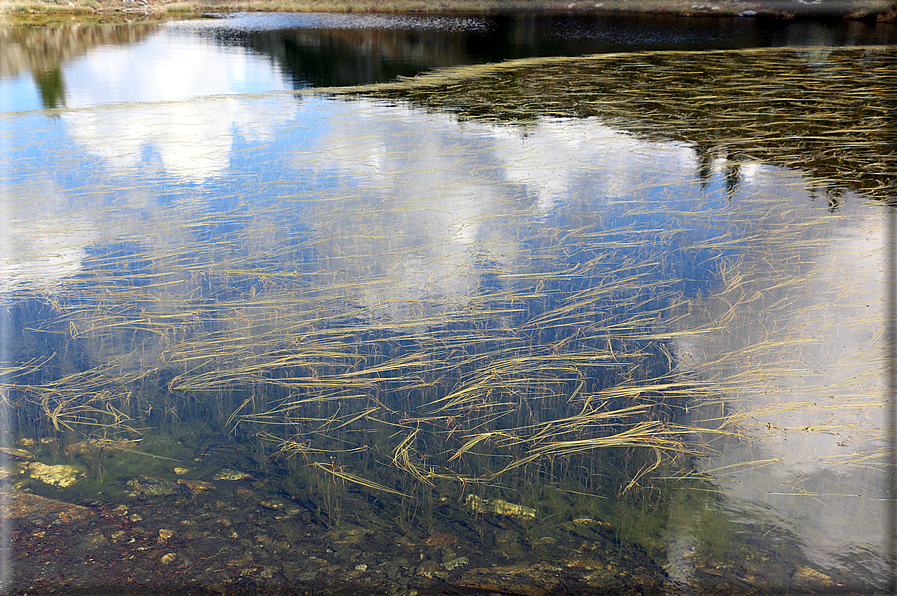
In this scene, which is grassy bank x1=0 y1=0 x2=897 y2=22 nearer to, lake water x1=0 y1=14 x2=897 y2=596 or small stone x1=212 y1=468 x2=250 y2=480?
lake water x1=0 y1=14 x2=897 y2=596

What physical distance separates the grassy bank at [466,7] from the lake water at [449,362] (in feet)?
92.5

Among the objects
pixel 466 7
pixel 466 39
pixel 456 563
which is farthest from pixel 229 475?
pixel 466 7

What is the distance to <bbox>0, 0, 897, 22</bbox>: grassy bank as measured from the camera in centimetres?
2767

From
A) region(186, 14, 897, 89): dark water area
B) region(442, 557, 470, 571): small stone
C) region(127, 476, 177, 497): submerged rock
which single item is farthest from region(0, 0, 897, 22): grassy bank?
region(127, 476, 177, 497): submerged rock

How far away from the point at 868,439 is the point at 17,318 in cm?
534

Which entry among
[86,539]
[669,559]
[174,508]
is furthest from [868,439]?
[86,539]

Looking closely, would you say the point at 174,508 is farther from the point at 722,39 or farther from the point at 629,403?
the point at 722,39

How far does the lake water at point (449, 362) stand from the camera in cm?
212

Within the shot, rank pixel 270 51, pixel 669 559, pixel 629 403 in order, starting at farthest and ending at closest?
pixel 270 51 → pixel 629 403 → pixel 669 559

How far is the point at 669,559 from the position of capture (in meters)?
2.06

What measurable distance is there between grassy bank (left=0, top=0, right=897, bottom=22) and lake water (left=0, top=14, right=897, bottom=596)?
92.5 feet

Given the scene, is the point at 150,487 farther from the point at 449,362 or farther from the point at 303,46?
the point at 303,46

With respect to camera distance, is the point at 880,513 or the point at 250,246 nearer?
the point at 880,513

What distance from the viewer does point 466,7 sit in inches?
1559
